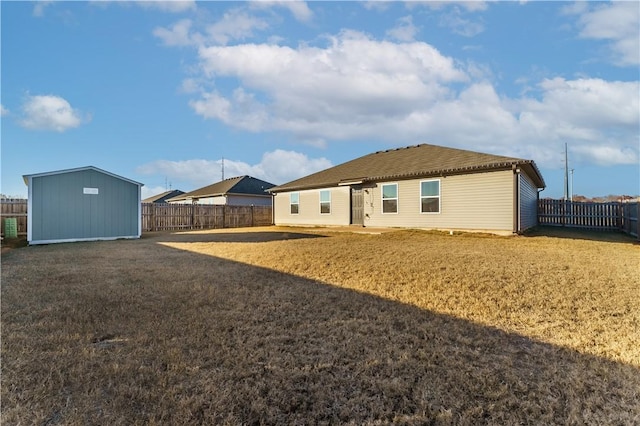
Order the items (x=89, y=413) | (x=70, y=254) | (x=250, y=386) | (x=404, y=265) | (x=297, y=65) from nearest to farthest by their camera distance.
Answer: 1. (x=89, y=413)
2. (x=250, y=386)
3. (x=404, y=265)
4. (x=70, y=254)
5. (x=297, y=65)

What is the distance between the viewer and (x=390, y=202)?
1675cm

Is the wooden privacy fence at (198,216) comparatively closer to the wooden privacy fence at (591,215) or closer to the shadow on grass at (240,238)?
the shadow on grass at (240,238)

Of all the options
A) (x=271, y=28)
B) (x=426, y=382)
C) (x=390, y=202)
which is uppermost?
(x=271, y=28)

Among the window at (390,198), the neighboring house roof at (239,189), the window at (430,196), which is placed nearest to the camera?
the window at (430,196)

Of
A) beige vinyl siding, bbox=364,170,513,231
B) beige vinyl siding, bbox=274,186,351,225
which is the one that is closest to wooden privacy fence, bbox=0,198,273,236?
beige vinyl siding, bbox=274,186,351,225

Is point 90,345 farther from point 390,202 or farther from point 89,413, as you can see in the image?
point 390,202

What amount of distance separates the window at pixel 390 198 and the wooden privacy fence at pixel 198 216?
14.0 m

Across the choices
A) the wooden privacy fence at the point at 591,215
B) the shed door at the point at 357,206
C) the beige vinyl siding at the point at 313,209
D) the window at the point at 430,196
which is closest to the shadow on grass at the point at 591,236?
the wooden privacy fence at the point at 591,215

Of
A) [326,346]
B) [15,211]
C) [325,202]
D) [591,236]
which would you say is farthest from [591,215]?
[15,211]

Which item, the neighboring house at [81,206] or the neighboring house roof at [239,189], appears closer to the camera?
the neighboring house at [81,206]

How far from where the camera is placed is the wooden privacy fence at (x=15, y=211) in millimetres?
15492

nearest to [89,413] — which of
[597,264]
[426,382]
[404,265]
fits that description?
[426,382]

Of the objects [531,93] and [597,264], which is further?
[531,93]

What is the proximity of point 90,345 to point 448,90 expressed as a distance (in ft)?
60.2
